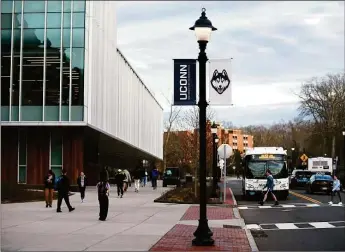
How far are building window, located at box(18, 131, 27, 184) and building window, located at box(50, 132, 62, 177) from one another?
7.15ft

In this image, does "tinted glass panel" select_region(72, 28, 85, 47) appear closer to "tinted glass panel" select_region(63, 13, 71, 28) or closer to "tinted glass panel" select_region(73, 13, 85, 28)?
"tinted glass panel" select_region(73, 13, 85, 28)

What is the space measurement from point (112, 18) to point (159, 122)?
52979 mm

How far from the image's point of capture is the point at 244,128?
582ft

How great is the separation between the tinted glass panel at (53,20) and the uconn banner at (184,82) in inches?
1153

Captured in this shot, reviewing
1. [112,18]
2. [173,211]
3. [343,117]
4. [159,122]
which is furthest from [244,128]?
[173,211]

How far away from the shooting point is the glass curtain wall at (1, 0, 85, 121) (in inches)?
1606

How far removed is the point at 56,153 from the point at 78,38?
9.29 metres

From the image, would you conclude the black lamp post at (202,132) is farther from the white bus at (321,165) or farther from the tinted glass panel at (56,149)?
the white bus at (321,165)

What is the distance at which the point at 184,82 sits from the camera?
1370cm

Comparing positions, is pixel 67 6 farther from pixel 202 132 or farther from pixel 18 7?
pixel 202 132

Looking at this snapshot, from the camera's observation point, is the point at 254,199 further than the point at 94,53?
No

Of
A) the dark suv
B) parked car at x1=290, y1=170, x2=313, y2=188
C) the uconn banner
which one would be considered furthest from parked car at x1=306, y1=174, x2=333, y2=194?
the uconn banner

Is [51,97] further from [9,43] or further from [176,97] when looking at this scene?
[176,97]

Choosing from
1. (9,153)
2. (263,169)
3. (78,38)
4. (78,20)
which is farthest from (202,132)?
(9,153)
